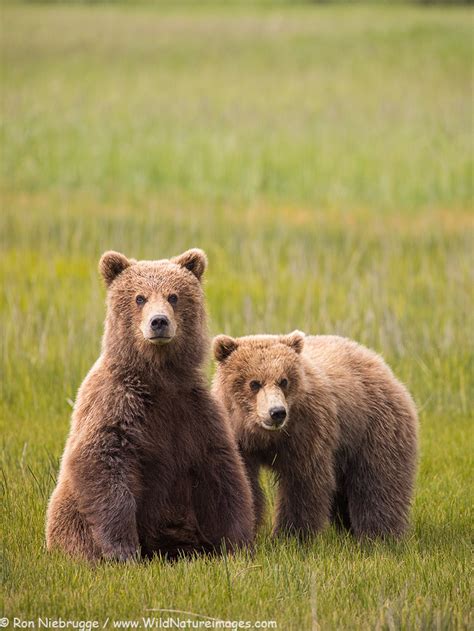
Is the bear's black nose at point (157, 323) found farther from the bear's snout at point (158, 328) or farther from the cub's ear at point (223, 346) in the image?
the cub's ear at point (223, 346)

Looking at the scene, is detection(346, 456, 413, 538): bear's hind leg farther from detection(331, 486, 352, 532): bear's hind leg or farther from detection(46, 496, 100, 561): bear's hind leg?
detection(46, 496, 100, 561): bear's hind leg

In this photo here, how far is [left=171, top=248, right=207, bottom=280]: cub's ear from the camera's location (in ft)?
19.6

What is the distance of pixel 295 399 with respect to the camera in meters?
6.25

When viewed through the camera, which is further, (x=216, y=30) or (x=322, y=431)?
(x=216, y=30)

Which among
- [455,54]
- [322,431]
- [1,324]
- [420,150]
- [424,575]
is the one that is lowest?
[424,575]

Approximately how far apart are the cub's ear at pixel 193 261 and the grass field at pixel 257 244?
1.45 m

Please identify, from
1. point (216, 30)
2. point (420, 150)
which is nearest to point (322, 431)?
point (420, 150)

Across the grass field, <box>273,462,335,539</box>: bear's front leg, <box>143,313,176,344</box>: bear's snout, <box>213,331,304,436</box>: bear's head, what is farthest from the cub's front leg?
<box>143,313,176,344</box>: bear's snout

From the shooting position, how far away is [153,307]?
5.56 meters

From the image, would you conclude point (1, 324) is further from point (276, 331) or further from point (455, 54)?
point (455, 54)

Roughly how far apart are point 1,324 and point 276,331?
257cm

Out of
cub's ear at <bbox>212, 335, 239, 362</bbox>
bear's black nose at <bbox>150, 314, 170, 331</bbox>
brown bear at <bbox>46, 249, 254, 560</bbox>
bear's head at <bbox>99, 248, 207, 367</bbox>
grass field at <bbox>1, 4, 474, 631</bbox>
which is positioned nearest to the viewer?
grass field at <bbox>1, 4, 474, 631</bbox>

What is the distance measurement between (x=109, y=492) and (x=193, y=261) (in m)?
1.26

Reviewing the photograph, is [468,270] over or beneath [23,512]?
over
